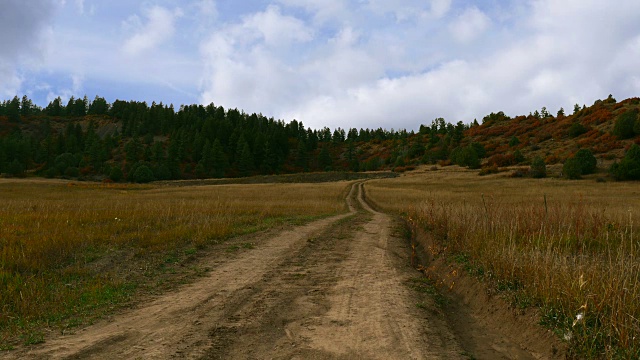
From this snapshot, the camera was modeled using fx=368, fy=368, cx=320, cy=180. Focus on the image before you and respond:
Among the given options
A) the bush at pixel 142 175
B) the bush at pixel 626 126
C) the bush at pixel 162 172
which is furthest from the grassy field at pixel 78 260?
the bush at pixel 162 172

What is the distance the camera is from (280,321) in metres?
5.38

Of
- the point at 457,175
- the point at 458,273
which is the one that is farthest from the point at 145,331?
the point at 457,175

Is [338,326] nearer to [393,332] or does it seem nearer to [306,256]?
[393,332]

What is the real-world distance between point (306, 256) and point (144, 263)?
13.3 feet

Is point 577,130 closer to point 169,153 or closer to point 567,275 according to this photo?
point 567,275

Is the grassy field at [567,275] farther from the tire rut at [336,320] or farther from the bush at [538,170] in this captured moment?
the bush at [538,170]

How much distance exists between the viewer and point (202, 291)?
686 centimetres

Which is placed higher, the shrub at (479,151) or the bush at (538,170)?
the shrub at (479,151)

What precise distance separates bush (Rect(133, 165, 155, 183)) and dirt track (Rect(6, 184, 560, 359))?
89172 mm

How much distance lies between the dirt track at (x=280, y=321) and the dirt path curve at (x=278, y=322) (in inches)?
0.5

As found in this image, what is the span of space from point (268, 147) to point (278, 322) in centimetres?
11940

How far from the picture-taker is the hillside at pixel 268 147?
234 ft

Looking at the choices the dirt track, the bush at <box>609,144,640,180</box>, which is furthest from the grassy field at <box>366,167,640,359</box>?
the bush at <box>609,144,640,180</box>

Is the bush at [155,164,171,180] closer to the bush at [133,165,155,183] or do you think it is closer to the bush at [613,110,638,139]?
the bush at [133,165,155,183]
